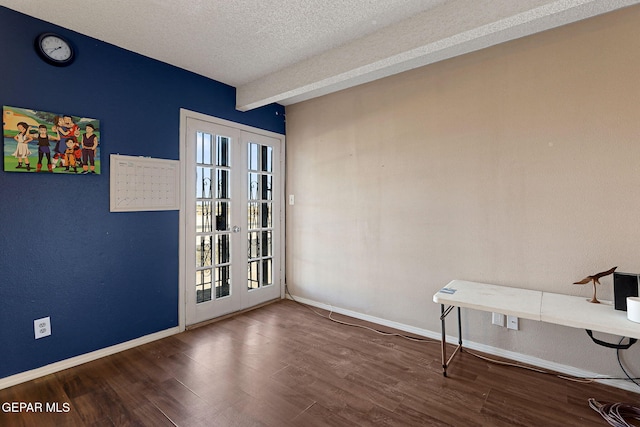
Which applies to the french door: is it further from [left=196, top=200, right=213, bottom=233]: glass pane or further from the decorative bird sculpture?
the decorative bird sculpture

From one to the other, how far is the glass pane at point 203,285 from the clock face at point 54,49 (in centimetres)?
210

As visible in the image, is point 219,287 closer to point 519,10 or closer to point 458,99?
point 458,99

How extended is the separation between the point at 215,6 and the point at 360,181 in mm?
2069

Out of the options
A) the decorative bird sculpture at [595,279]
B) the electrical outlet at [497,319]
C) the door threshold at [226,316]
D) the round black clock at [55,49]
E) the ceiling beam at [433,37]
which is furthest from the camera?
the door threshold at [226,316]

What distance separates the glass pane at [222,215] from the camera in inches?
135

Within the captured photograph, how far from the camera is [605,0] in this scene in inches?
77.9

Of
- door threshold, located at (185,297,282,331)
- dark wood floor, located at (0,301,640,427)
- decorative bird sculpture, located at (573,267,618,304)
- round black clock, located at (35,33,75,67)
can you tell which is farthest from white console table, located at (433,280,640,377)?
round black clock, located at (35,33,75,67)

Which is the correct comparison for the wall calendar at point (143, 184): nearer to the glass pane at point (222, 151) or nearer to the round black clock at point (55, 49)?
the glass pane at point (222, 151)

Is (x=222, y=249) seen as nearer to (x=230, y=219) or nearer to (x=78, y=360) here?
(x=230, y=219)

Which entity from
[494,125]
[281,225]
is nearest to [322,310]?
[281,225]

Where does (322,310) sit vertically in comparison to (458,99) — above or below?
below
